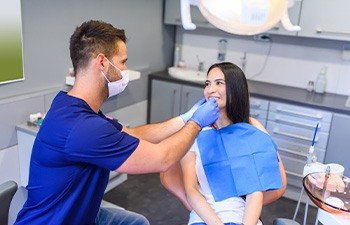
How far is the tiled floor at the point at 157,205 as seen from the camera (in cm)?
268

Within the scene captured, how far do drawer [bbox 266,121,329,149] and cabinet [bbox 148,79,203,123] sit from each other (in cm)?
73

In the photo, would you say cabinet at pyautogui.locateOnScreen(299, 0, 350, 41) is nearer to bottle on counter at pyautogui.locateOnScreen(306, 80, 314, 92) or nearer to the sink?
bottle on counter at pyautogui.locateOnScreen(306, 80, 314, 92)

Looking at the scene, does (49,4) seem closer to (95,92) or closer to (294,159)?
(95,92)

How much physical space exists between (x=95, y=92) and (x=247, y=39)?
7.83 ft

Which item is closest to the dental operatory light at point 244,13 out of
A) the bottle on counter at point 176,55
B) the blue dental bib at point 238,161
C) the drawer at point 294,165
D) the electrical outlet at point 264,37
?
the blue dental bib at point 238,161

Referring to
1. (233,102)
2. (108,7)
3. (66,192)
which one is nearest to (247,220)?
(233,102)

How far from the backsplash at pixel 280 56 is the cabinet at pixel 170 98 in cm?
53

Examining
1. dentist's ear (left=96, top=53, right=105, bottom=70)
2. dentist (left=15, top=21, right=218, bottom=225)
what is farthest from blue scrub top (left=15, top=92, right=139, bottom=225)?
dentist's ear (left=96, top=53, right=105, bottom=70)

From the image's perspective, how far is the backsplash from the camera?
3113 mm

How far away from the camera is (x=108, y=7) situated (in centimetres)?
295

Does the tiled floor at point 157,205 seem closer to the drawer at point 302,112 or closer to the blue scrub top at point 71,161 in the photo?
the drawer at point 302,112

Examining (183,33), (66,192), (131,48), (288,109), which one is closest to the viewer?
(66,192)

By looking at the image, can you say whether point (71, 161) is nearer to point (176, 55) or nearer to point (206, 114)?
point (206, 114)

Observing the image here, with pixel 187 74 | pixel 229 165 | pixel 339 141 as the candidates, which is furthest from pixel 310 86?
pixel 229 165
